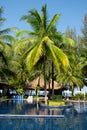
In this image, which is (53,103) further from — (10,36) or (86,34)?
(86,34)

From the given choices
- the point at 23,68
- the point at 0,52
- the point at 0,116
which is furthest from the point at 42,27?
the point at 23,68

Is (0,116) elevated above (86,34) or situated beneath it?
situated beneath

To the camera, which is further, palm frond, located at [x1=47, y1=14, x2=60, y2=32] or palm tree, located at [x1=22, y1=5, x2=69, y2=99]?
palm frond, located at [x1=47, y1=14, x2=60, y2=32]

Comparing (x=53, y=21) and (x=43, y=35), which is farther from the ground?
(x=53, y=21)

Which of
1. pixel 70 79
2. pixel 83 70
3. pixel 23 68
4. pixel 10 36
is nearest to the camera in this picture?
pixel 10 36

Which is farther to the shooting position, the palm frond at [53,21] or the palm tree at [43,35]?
the palm frond at [53,21]

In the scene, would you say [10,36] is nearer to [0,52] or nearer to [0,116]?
[0,52]

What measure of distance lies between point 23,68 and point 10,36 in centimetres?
1676

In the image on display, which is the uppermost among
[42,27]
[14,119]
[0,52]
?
[42,27]

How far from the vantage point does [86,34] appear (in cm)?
4350

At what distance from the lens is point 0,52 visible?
25.2 metres

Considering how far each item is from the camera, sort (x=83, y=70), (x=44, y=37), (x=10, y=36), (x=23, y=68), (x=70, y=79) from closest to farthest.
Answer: (x=44, y=37) < (x=10, y=36) < (x=83, y=70) < (x=70, y=79) < (x=23, y=68)

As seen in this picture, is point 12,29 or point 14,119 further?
point 12,29

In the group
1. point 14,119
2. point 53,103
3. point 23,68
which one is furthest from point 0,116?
point 23,68
